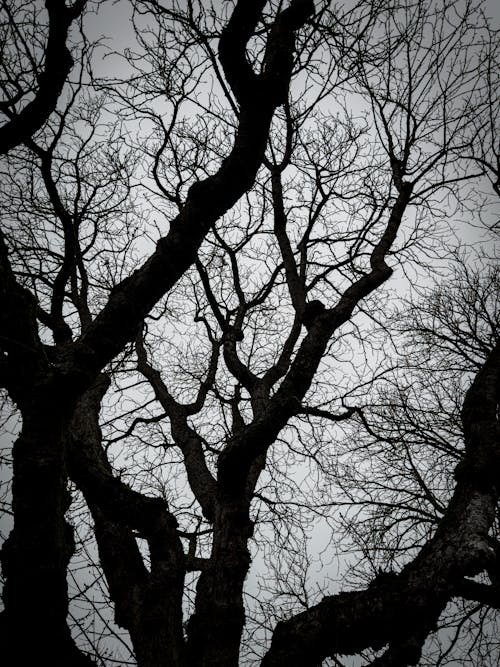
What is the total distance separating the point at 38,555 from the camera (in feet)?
6.40

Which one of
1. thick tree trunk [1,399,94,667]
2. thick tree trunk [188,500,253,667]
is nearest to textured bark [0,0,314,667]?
thick tree trunk [1,399,94,667]

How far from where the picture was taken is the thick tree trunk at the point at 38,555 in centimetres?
183

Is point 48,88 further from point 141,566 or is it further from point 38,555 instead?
point 141,566

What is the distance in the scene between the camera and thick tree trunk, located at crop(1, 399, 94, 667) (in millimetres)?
1831

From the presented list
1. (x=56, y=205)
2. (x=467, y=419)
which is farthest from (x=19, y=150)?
(x=467, y=419)

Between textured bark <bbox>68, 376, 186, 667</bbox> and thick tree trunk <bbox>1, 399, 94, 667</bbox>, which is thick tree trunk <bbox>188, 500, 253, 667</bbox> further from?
thick tree trunk <bbox>1, 399, 94, 667</bbox>

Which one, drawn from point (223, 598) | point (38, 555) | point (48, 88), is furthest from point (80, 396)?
point (48, 88)

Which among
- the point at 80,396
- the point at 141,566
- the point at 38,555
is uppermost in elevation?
the point at 80,396

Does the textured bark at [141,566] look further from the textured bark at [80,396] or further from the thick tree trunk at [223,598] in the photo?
the thick tree trunk at [223,598]

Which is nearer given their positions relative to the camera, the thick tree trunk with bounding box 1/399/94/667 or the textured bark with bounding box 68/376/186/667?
the thick tree trunk with bounding box 1/399/94/667

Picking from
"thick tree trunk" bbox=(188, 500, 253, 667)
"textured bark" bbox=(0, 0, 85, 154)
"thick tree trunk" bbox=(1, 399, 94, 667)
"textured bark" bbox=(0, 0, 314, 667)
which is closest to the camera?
"thick tree trunk" bbox=(1, 399, 94, 667)

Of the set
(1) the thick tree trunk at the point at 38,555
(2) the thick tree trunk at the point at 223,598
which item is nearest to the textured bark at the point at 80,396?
(1) the thick tree trunk at the point at 38,555

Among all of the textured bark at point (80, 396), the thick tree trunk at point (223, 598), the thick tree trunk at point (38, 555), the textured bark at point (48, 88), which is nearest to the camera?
the thick tree trunk at point (38, 555)

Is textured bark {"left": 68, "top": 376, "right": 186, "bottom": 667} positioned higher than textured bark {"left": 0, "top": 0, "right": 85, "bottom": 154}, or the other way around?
textured bark {"left": 0, "top": 0, "right": 85, "bottom": 154}
